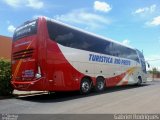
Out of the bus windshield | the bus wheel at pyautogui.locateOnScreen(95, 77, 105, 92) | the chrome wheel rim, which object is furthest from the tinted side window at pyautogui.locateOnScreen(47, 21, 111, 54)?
the chrome wheel rim

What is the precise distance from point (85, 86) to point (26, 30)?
15.6 ft

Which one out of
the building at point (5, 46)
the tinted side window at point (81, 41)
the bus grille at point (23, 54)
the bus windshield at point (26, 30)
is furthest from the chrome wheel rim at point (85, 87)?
the building at point (5, 46)

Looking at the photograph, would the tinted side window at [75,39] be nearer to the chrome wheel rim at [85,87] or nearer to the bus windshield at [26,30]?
the bus windshield at [26,30]

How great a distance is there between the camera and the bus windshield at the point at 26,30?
13.3m

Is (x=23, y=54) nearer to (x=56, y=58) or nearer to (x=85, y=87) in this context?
(x=56, y=58)

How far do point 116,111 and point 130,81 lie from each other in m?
13.5

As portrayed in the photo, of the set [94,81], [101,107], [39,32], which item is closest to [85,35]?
[94,81]

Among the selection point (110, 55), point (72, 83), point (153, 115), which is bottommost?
point (153, 115)

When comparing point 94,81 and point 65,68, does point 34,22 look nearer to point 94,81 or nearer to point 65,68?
point 65,68

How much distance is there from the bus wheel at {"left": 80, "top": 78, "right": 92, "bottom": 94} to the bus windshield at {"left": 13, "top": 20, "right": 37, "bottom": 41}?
428cm

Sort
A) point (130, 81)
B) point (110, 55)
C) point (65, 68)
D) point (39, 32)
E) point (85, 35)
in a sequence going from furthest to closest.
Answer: point (130, 81)
point (110, 55)
point (85, 35)
point (65, 68)
point (39, 32)

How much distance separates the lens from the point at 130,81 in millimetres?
23141

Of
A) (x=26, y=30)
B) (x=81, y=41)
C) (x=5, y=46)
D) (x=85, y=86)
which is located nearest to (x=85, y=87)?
(x=85, y=86)

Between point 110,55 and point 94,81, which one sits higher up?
point 110,55
